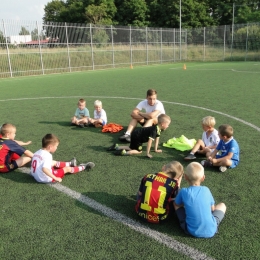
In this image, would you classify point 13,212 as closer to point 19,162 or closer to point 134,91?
point 19,162

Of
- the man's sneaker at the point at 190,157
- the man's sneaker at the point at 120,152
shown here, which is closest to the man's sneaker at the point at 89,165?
the man's sneaker at the point at 120,152

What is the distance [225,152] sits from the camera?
16.8 ft

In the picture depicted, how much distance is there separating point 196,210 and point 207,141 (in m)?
2.76

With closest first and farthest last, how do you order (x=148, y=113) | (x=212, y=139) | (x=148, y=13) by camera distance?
1. (x=212, y=139)
2. (x=148, y=113)
3. (x=148, y=13)

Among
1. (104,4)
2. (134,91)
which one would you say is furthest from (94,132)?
(104,4)

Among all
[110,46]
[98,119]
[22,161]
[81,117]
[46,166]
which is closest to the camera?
[46,166]

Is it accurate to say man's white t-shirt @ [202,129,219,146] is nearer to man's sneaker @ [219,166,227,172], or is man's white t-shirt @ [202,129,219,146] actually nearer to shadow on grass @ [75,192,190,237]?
man's sneaker @ [219,166,227,172]

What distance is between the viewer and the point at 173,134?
721cm

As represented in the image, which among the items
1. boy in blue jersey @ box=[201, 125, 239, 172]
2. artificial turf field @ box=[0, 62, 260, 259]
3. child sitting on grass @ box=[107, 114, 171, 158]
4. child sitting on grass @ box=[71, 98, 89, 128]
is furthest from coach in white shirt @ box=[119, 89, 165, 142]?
boy in blue jersey @ box=[201, 125, 239, 172]

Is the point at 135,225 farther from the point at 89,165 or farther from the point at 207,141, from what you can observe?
the point at 207,141

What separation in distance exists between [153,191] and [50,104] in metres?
8.93

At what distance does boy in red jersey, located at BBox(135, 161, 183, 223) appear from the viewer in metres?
3.55

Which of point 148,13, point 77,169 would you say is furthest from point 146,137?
point 148,13

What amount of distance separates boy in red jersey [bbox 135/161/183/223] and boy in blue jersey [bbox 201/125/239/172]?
1.66 meters
